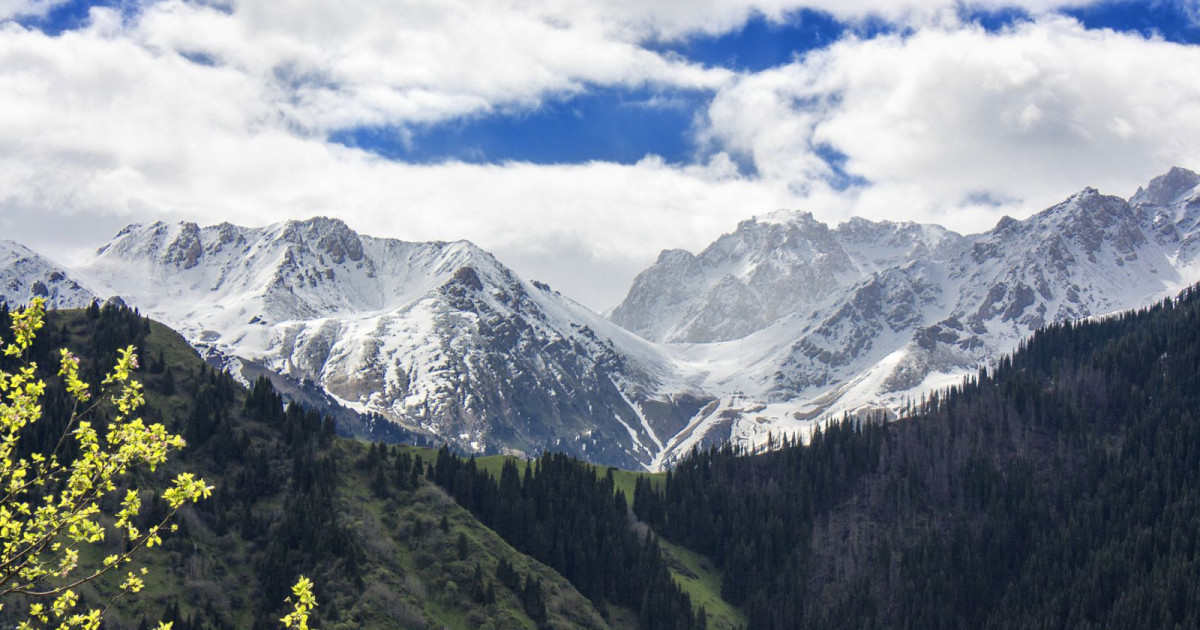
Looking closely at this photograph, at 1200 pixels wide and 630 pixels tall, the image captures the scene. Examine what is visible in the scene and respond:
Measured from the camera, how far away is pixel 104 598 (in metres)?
152

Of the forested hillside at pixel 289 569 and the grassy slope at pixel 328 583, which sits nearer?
the grassy slope at pixel 328 583

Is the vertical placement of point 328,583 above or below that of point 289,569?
below

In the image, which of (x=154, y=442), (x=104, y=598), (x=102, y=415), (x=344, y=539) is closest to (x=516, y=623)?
(x=344, y=539)

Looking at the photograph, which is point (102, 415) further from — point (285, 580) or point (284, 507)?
point (285, 580)

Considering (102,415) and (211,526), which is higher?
(102,415)

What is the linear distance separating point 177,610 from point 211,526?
114 feet

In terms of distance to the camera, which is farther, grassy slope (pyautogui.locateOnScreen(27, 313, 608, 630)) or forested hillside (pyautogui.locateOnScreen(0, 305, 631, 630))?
forested hillside (pyautogui.locateOnScreen(0, 305, 631, 630))

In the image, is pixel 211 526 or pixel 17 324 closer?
pixel 17 324

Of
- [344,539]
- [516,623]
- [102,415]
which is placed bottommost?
[516,623]

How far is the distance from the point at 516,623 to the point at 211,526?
5430 cm

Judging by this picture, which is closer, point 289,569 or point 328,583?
point 328,583

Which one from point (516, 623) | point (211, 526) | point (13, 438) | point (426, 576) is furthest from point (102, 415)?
point (13, 438)

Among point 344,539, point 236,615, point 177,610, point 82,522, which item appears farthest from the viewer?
point 344,539

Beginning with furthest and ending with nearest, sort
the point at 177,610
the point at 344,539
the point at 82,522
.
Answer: the point at 344,539
the point at 177,610
the point at 82,522
